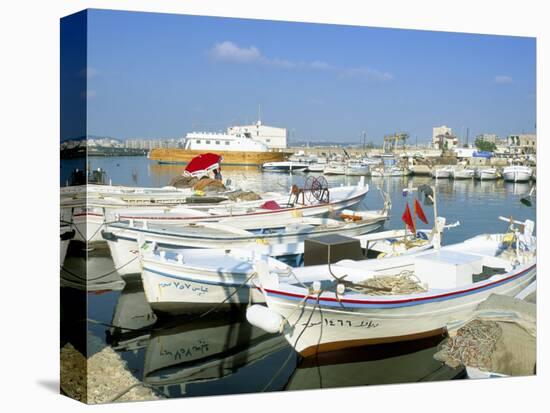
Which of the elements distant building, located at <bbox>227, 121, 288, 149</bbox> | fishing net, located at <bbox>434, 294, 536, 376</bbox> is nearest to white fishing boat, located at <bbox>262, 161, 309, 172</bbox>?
distant building, located at <bbox>227, 121, 288, 149</bbox>

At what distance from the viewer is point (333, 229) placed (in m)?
10.5

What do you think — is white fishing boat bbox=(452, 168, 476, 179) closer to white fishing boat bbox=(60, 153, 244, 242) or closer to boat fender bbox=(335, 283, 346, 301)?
white fishing boat bbox=(60, 153, 244, 242)

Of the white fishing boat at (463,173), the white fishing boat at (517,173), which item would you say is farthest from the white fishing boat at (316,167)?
the white fishing boat at (517,173)

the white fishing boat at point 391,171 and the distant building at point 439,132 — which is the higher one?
the distant building at point 439,132

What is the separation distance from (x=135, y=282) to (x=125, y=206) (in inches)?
50.8

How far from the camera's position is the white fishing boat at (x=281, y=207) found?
34.7ft

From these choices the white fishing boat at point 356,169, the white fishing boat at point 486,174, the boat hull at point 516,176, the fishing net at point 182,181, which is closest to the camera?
the fishing net at point 182,181

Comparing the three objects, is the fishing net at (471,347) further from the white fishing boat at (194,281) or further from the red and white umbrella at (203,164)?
the red and white umbrella at (203,164)

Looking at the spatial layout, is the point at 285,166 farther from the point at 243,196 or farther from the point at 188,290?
the point at 188,290

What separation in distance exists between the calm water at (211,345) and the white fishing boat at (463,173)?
109cm

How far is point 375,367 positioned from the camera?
775 cm

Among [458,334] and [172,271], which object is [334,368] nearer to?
[458,334]

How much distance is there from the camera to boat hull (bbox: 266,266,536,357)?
7.27m

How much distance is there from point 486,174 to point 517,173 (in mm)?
1329
